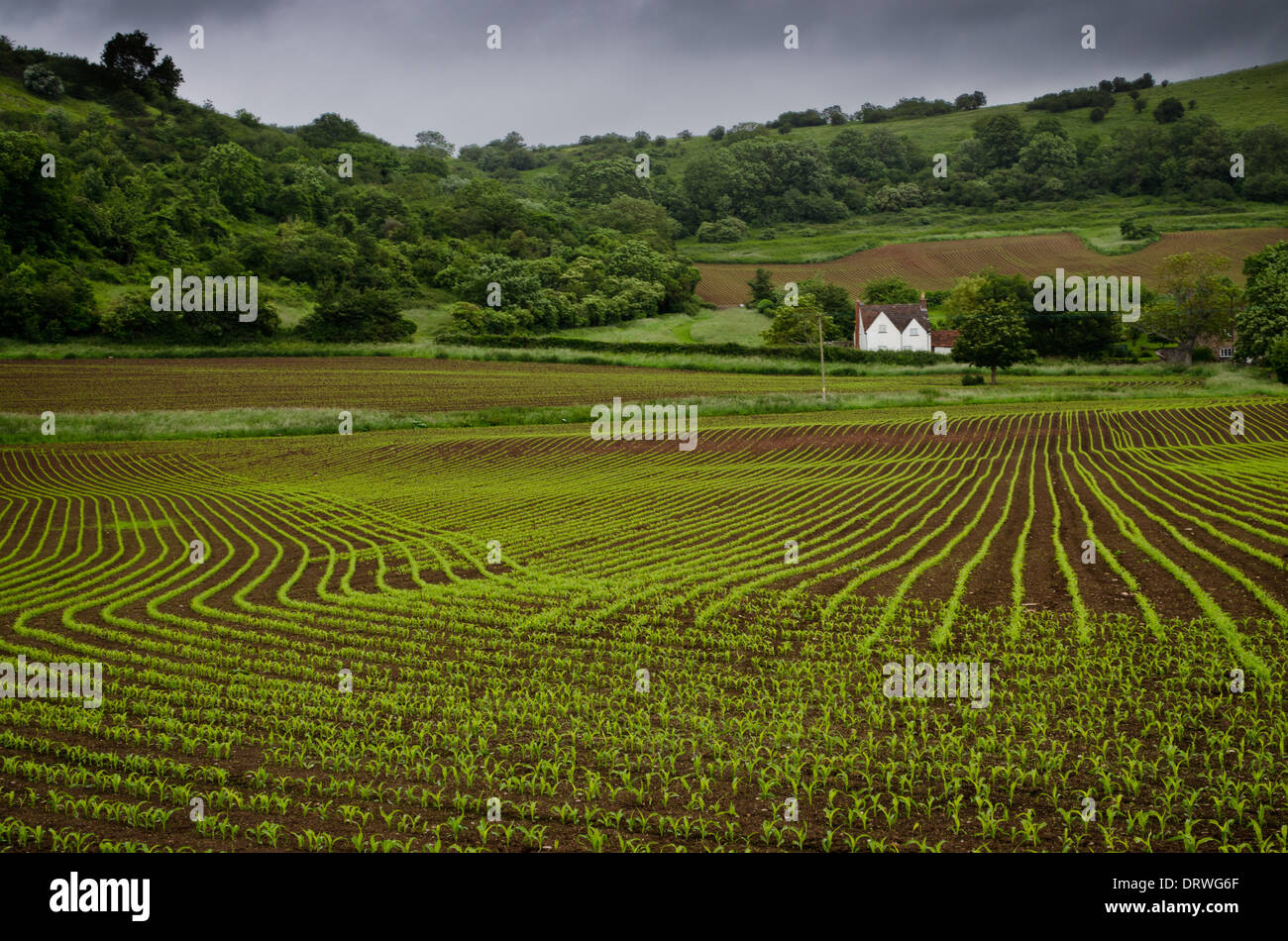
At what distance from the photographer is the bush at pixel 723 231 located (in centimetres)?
13400

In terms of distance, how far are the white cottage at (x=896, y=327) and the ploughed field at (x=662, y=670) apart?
202 ft

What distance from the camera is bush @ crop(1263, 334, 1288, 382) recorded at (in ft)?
185

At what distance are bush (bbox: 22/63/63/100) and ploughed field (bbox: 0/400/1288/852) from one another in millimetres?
94612

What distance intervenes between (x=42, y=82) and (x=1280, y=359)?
117 meters

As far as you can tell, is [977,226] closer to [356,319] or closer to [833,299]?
[833,299]

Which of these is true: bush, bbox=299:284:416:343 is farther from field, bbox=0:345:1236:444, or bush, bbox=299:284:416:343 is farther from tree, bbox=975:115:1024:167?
tree, bbox=975:115:1024:167

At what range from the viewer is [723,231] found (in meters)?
134

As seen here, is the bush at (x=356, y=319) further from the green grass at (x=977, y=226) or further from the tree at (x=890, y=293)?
the green grass at (x=977, y=226)

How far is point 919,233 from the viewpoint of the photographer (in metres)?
123

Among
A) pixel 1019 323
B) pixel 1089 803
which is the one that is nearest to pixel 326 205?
pixel 1019 323

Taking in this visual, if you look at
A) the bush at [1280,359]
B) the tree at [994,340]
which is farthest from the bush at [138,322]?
the bush at [1280,359]

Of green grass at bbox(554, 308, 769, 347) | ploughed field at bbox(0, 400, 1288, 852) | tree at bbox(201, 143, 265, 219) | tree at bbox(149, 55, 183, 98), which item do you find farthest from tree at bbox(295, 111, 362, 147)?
ploughed field at bbox(0, 400, 1288, 852)

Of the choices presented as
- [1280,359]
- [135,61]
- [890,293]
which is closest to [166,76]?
[135,61]
